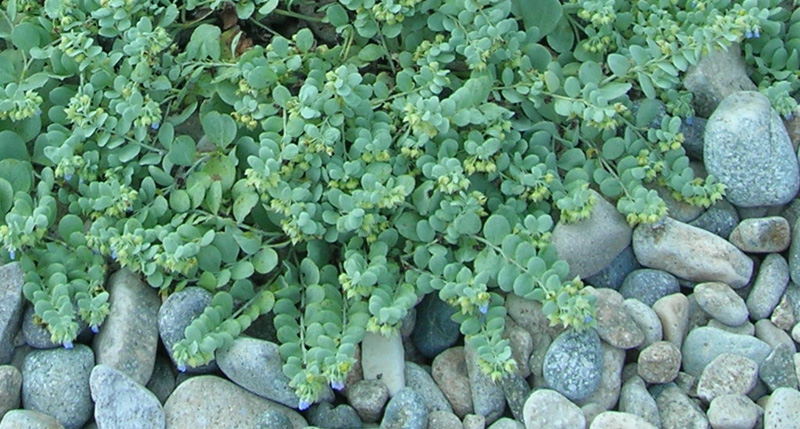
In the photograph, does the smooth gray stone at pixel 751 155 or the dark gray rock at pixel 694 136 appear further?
the dark gray rock at pixel 694 136

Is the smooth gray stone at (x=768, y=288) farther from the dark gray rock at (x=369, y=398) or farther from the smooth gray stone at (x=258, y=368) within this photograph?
the smooth gray stone at (x=258, y=368)

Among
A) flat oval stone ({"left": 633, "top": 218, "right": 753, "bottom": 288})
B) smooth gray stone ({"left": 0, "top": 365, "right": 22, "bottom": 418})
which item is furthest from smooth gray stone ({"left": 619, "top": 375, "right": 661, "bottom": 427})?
smooth gray stone ({"left": 0, "top": 365, "right": 22, "bottom": 418})

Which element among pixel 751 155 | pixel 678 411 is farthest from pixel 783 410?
pixel 751 155

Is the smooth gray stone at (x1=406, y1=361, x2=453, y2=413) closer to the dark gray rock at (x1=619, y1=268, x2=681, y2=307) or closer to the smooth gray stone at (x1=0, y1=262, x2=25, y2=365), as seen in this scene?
the dark gray rock at (x1=619, y1=268, x2=681, y2=307)

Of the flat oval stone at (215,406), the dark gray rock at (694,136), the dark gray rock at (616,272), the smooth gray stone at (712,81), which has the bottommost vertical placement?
the flat oval stone at (215,406)

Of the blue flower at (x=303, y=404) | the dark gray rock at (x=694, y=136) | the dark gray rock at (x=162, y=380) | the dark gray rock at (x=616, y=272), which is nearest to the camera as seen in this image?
the blue flower at (x=303, y=404)

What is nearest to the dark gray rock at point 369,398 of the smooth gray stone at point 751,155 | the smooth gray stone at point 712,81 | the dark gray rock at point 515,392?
the dark gray rock at point 515,392
